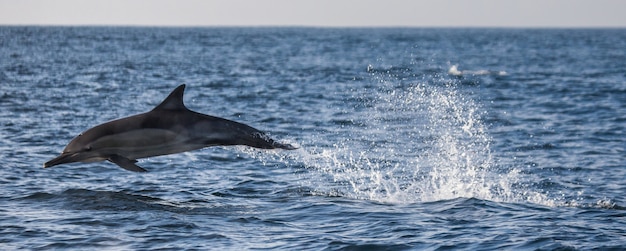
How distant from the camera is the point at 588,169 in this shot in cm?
2192

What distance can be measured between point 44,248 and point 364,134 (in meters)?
15.4

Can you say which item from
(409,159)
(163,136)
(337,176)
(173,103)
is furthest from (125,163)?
(409,159)

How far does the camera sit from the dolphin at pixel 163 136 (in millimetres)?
15516

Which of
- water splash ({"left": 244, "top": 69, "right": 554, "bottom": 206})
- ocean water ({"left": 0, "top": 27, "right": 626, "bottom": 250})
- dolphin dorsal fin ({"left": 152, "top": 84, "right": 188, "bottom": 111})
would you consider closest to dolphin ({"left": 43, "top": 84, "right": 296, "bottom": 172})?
dolphin dorsal fin ({"left": 152, "top": 84, "right": 188, "bottom": 111})

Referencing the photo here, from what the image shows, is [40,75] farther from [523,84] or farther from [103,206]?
[103,206]

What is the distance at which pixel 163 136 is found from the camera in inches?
614

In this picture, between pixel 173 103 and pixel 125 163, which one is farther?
pixel 173 103

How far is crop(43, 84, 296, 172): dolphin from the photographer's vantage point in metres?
15.5

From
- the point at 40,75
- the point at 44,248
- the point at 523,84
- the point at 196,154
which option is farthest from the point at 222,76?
the point at 44,248

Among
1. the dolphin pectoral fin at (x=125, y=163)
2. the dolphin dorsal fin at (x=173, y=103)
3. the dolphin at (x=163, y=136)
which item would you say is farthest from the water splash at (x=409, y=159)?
the dolphin pectoral fin at (x=125, y=163)

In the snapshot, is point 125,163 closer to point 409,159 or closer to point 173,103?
point 173,103

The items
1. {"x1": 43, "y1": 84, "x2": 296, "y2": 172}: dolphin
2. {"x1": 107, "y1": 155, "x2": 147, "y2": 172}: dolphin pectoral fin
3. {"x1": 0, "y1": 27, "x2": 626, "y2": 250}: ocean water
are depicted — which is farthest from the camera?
{"x1": 43, "y1": 84, "x2": 296, "y2": 172}: dolphin

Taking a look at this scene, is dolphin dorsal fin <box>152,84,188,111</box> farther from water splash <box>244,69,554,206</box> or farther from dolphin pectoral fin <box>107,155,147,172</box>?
water splash <box>244,69,554,206</box>

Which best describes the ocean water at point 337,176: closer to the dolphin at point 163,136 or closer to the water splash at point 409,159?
the water splash at point 409,159
